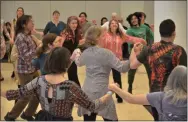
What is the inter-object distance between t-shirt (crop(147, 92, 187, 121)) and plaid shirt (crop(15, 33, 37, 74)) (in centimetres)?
256

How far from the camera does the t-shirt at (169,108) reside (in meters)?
2.67

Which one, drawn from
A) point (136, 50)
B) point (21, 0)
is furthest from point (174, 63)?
point (21, 0)

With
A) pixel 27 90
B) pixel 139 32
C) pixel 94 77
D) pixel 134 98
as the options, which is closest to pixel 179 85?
pixel 134 98

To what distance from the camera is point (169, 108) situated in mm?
2699

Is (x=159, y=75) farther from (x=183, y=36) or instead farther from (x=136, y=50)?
(x=183, y=36)

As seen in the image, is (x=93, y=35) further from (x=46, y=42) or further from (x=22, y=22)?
(x=22, y=22)

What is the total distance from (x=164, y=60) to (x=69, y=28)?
296 centimetres

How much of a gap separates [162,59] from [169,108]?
0.80 metres

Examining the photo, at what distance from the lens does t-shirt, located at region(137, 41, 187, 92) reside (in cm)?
339

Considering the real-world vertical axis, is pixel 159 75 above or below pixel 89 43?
below

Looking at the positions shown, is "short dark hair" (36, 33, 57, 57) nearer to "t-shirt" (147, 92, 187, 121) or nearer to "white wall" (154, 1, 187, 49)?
"t-shirt" (147, 92, 187, 121)

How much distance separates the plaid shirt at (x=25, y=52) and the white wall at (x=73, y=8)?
8.17 metres

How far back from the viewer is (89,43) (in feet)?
13.1

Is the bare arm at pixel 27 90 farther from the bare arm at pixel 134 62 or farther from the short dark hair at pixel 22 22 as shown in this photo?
the short dark hair at pixel 22 22
